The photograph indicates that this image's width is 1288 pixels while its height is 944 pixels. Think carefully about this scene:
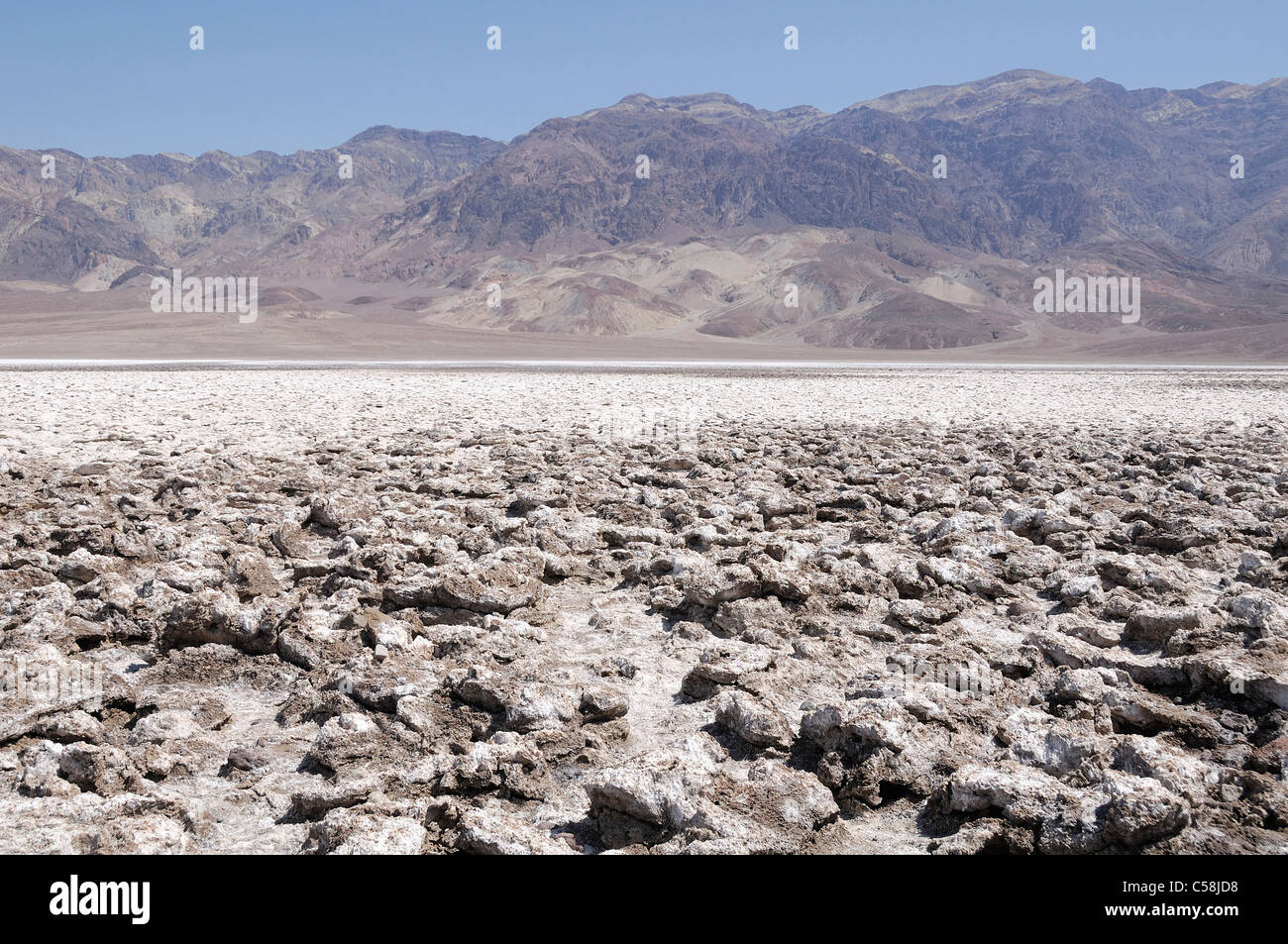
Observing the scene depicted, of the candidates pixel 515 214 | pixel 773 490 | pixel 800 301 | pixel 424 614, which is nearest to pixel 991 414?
pixel 773 490

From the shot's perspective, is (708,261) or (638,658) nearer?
(638,658)

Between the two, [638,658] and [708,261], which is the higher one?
[708,261]

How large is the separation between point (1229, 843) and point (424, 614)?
3088mm

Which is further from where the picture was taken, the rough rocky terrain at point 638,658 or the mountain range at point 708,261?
the mountain range at point 708,261

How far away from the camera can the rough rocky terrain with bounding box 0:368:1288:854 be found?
8.41ft

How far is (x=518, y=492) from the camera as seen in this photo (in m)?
6.99

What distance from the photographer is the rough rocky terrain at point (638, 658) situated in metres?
2.56

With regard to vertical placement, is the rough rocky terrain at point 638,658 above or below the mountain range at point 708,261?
below

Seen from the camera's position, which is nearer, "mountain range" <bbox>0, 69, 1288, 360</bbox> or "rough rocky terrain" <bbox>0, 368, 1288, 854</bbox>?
"rough rocky terrain" <bbox>0, 368, 1288, 854</bbox>

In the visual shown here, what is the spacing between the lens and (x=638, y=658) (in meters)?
3.99

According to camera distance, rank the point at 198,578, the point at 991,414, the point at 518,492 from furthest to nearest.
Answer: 1. the point at 991,414
2. the point at 518,492
3. the point at 198,578

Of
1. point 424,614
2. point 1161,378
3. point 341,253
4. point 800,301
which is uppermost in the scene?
point 341,253

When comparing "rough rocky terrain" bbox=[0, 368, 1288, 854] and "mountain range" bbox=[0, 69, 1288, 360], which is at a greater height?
"mountain range" bbox=[0, 69, 1288, 360]
